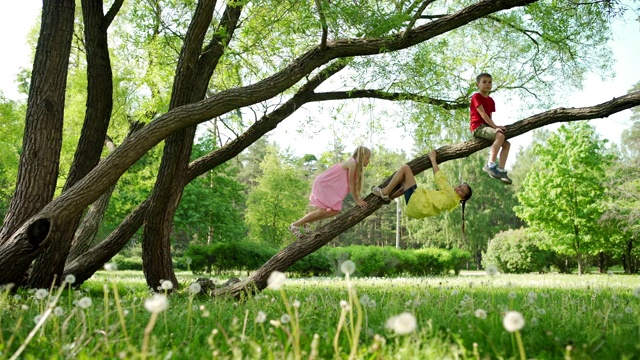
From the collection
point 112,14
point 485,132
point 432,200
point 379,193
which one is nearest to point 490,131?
point 485,132

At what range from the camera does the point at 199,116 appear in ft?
23.1

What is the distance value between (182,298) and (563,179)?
25.1 metres

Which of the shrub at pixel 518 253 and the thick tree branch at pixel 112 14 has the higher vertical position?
the thick tree branch at pixel 112 14

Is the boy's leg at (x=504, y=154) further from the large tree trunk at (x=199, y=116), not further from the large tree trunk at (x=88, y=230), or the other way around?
the large tree trunk at (x=88, y=230)

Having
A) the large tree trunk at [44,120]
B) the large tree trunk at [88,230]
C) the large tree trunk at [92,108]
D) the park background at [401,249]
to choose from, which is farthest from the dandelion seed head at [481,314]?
the large tree trunk at [88,230]

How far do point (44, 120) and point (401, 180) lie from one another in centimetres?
519

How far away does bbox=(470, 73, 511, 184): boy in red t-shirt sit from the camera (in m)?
7.34

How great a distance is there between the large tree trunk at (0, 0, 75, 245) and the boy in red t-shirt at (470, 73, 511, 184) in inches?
240

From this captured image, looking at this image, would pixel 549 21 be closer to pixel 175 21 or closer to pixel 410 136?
pixel 410 136

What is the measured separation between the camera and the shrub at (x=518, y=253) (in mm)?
29609

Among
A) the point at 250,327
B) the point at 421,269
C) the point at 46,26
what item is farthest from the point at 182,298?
the point at 421,269

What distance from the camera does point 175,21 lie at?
10.4 m

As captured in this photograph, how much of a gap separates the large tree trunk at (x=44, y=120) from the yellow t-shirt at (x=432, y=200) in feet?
17.3

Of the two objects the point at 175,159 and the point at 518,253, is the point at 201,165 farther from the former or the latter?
the point at 518,253
